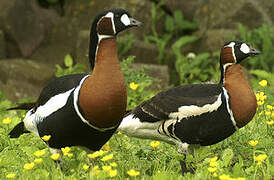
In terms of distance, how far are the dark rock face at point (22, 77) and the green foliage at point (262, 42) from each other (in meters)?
3.55

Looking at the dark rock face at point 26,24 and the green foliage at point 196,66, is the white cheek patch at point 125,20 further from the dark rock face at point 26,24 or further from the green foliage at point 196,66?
the dark rock face at point 26,24

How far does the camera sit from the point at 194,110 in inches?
188

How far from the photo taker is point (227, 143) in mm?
5246

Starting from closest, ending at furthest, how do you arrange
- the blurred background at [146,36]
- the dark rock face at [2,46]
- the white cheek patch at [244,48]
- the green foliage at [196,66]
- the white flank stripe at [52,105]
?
the white flank stripe at [52,105] < the white cheek patch at [244,48] < the green foliage at [196,66] < the blurred background at [146,36] < the dark rock face at [2,46]

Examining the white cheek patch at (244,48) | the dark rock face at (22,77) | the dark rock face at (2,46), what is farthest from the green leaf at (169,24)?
the white cheek patch at (244,48)

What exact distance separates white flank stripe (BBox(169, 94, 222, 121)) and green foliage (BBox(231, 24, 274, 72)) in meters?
5.00

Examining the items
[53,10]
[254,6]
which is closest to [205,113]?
[254,6]

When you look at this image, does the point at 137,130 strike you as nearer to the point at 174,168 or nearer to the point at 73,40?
the point at 174,168

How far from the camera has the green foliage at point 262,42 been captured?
9.58 metres

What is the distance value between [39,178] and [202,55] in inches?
236

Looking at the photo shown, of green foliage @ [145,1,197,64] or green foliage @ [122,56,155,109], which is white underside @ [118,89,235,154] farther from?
green foliage @ [145,1,197,64]

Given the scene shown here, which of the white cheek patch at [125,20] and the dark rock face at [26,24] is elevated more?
the white cheek patch at [125,20]

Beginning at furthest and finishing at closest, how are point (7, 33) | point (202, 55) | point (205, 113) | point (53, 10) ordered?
point (53, 10) < point (7, 33) < point (202, 55) < point (205, 113)

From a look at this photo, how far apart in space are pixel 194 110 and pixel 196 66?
5197mm
